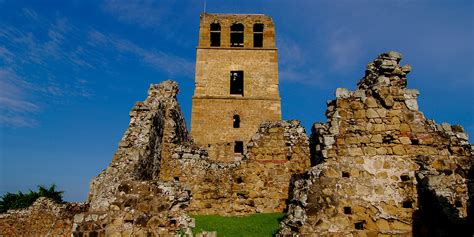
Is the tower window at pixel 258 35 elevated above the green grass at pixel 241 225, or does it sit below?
above

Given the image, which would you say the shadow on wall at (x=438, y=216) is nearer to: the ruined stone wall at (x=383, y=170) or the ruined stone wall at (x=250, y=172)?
the ruined stone wall at (x=383, y=170)

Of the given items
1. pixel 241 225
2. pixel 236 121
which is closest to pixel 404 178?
pixel 241 225

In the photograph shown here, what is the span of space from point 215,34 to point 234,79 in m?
3.52

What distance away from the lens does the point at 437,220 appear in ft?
20.6

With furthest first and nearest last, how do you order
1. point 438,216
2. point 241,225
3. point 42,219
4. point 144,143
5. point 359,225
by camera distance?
point 42,219, point 144,143, point 241,225, point 359,225, point 438,216

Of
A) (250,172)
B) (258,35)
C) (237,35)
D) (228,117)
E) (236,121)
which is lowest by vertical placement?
(250,172)

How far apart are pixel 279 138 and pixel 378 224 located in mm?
3455

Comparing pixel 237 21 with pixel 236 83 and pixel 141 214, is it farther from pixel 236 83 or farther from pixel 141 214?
pixel 141 214

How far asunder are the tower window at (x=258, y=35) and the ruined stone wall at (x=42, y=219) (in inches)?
643

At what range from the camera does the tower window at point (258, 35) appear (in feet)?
82.4

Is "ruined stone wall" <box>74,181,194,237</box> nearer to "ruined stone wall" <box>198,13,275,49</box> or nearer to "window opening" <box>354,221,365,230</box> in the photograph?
"window opening" <box>354,221,365,230</box>

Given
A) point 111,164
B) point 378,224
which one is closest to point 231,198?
point 111,164

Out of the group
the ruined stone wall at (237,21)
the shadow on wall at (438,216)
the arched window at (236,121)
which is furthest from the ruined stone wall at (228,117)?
the shadow on wall at (438,216)

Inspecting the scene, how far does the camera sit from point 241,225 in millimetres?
7547
